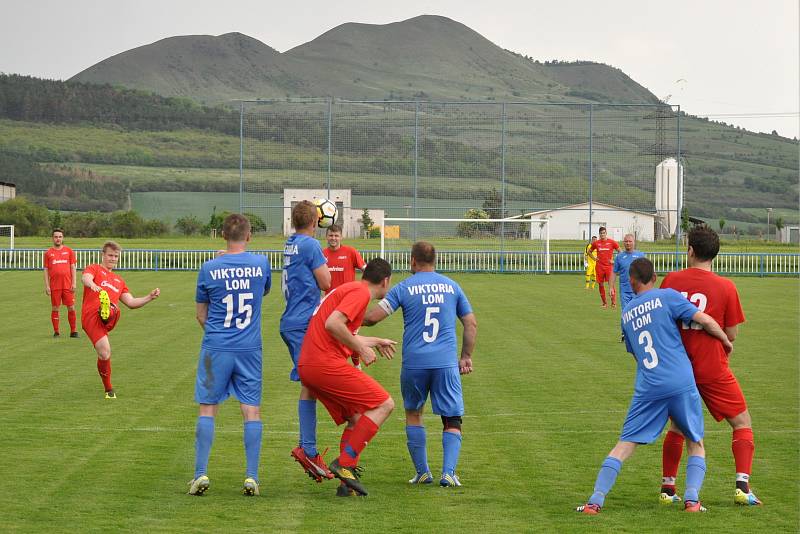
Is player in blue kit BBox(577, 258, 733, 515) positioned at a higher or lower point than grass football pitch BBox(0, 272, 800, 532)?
higher

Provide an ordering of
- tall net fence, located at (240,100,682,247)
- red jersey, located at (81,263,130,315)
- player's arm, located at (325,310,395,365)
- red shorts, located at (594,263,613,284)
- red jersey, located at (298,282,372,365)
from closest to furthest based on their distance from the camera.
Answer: player's arm, located at (325,310,395,365)
red jersey, located at (298,282,372,365)
red jersey, located at (81,263,130,315)
red shorts, located at (594,263,613,284)
tall net fence, located at (240,100,682,247)

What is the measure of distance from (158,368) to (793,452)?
9.05m

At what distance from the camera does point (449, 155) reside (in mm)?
58438

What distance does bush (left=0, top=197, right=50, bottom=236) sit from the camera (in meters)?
74.4

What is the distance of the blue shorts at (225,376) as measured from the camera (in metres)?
8.30

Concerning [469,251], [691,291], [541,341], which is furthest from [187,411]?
[469,251]

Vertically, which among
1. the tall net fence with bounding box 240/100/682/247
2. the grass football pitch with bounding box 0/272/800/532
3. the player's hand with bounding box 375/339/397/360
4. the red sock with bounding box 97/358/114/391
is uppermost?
the tall net fence with bounding box 240/100/682/247

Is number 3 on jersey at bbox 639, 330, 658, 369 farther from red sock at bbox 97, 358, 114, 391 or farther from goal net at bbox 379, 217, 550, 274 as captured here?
goal net at bbox 379, 217, 550, 274

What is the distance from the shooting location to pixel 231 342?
8312mm

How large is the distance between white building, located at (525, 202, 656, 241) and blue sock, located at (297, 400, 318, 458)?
45.0m

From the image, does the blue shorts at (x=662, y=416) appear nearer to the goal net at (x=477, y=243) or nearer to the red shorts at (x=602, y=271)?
the red shorts at (x=602, y=271)

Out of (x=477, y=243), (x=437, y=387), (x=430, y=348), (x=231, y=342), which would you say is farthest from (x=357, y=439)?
(x=477, y=243)

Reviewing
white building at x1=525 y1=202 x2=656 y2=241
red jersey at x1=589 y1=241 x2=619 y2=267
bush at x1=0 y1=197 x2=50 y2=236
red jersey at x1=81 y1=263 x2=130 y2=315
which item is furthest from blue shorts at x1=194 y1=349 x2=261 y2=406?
bush at x1=0 y1=197 x2=50 y2=236

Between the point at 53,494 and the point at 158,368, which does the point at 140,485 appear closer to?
the point at 53,494
